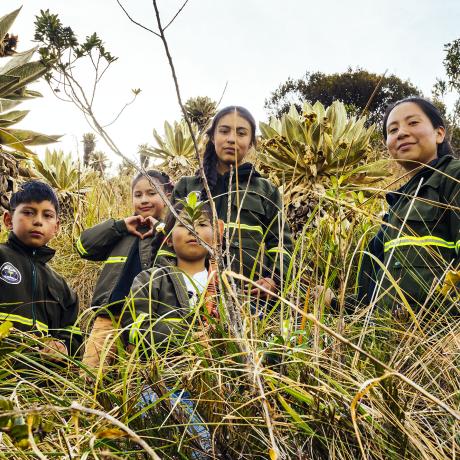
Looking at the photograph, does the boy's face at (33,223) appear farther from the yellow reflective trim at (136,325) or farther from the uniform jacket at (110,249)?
the yellow reflective trim at (136,325)

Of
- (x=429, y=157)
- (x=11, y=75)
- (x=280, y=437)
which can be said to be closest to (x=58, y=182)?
(x=11, y=75)

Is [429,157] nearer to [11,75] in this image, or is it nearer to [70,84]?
[70,84]

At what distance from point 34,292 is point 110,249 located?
2.41 feet

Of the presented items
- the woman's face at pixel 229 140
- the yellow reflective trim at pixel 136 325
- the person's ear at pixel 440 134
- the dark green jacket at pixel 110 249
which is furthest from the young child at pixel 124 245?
the yellow reflective trim at pixel 136 325

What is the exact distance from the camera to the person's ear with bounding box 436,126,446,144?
2.93 metres

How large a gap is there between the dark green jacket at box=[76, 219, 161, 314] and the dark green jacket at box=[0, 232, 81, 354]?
312mm

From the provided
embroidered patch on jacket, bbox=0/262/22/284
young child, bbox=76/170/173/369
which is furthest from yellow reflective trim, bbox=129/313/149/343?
young child, bbox=76/170/173/369

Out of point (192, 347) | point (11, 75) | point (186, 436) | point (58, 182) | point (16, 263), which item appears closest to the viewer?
point (186, 436)

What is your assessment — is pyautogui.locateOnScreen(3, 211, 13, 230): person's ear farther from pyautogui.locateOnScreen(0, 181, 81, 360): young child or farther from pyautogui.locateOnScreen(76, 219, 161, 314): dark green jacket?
pyautogui.locateOnScreen(76, 219, 161, 314): dark green jacket

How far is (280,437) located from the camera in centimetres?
135

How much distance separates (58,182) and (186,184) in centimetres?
346

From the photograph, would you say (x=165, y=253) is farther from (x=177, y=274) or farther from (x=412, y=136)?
(x=412, y=136)

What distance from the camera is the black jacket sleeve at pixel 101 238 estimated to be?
3664mm

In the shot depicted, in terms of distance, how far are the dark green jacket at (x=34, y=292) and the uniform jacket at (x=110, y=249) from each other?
0.31m
